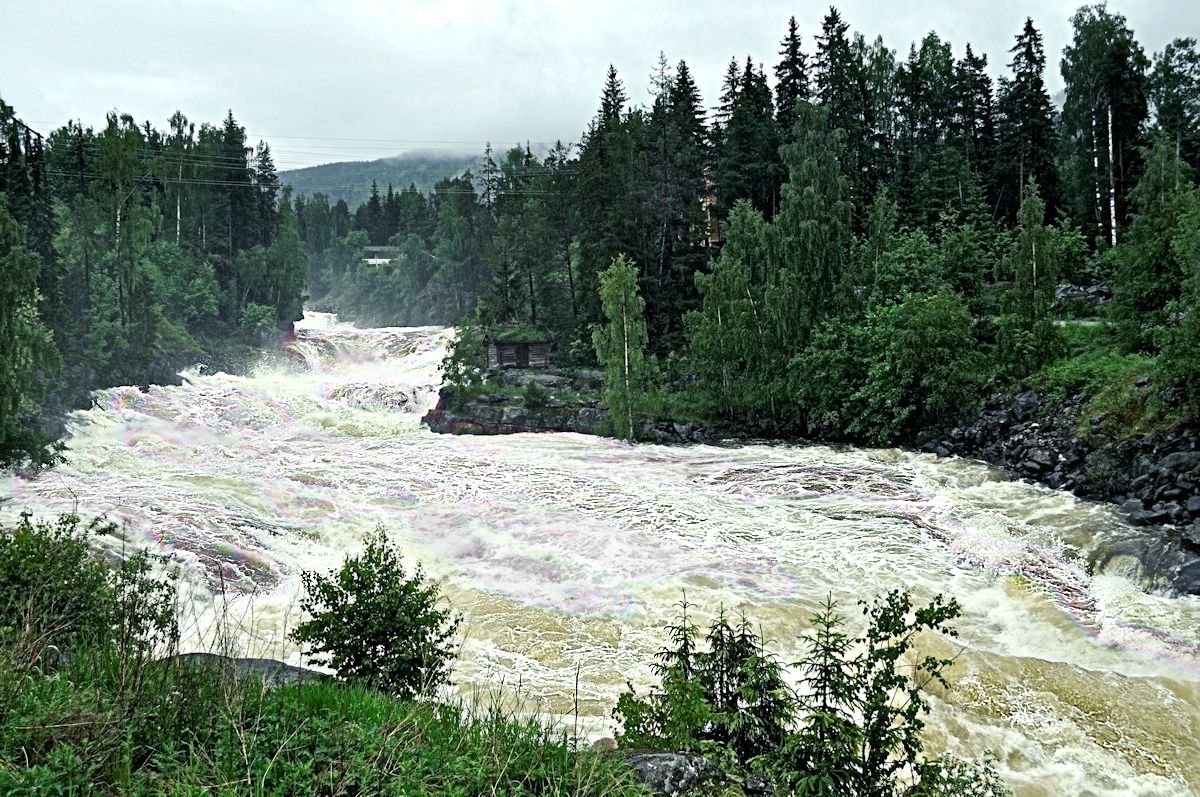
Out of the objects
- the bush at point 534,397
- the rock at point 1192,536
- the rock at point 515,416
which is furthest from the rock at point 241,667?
the bush at point 534,397

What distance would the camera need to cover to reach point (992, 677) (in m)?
10.7

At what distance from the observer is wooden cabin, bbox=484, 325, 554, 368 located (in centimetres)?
4425

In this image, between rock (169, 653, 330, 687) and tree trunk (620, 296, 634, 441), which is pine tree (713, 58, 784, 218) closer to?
tree trunk (620, 296, 634, 441)

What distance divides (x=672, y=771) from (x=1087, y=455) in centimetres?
1888

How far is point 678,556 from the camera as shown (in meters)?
16.2

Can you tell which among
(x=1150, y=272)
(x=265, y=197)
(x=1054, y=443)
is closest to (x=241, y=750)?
(x=1054, y=443)

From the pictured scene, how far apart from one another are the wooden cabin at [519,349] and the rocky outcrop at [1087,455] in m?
23.6

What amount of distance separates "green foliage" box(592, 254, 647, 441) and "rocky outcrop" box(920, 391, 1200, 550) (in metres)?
11.4

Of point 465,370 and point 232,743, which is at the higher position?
point 465,370

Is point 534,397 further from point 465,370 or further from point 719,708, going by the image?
point 719,708

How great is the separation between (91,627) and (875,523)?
15731mm

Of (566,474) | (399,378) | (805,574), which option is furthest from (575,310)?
Answer: (805,574)

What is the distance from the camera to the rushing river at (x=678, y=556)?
9.95m

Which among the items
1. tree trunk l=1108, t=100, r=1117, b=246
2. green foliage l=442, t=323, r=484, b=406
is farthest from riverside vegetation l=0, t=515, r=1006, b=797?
tree trunk l=1108, t=100, r=1117, b=246
